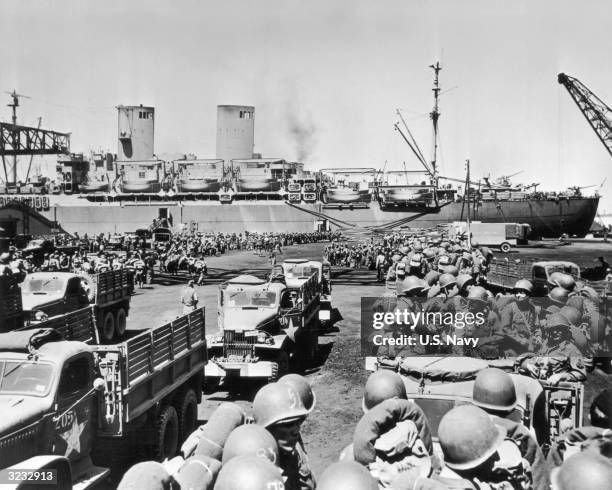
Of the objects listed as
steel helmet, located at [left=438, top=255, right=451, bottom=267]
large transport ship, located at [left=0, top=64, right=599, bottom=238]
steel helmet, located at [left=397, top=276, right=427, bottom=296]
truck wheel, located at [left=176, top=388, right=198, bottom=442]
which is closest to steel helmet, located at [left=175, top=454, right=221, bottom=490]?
truck wheel, located at [left=176, top=388, right=198, bottom=442]

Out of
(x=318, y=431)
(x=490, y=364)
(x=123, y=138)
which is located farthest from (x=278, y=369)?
(x=123, y=138)

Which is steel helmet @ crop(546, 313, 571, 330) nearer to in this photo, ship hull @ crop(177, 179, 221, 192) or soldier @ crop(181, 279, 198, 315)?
soldier @ crop(181, 279, 198, 315)

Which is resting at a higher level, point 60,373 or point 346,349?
point 60,373

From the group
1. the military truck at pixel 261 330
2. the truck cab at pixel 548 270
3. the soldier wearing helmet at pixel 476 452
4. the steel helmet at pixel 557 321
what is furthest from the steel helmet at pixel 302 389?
the truck cab at pixel 548 270

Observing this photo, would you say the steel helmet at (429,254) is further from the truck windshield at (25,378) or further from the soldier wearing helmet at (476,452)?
the soldier wearing helmet at (476,452)

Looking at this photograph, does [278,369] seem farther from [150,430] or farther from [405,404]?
[405,404]

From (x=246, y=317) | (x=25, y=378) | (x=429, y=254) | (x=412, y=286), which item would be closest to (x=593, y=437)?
(x=25, y=378)
